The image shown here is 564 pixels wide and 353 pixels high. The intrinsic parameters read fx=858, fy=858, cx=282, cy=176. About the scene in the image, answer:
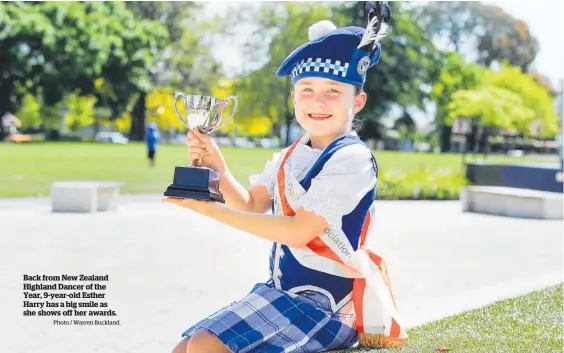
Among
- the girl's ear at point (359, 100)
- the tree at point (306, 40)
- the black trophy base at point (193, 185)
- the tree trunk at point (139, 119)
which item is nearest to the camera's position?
the black trophy base at point (193, 185)

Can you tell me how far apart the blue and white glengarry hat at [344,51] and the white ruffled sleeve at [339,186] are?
0.87 feet

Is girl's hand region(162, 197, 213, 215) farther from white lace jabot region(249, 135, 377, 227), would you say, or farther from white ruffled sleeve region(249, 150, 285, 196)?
white ruffled sleeve region(249, 150, 285, 196)

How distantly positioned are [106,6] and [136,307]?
2041cm

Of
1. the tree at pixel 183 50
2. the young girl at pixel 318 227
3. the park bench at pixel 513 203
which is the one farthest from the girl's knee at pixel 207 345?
the tree at pixel 183 50

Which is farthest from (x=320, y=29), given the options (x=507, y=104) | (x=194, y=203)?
(x=507, y=104)

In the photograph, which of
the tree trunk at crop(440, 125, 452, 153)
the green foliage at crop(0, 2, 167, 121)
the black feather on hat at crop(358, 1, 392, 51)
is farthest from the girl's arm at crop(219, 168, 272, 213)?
the tree trunk at crop(440, 125, 452, 153)

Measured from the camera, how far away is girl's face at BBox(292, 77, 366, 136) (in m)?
2.98

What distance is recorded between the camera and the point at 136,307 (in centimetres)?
597

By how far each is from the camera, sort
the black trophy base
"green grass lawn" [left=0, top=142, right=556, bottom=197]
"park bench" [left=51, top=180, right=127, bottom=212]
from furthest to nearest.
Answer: "green grass lawn" [left=0, top=142, right=556, bottom=197] < "park bench" [left=51, top=180, right=127, bottom=212] < the black trophy base

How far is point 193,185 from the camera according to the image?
2.73 m

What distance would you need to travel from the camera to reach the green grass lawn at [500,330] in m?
4.32

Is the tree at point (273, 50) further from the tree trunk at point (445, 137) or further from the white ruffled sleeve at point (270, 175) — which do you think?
the white ruffled sleeve at point (270, 175)

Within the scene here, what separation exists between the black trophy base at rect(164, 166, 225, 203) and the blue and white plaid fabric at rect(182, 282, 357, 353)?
0.42m

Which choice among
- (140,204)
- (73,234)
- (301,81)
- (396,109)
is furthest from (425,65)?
(301,81)
